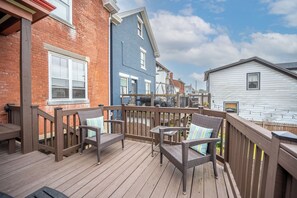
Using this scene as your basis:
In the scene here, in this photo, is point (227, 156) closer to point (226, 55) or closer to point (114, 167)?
point (114, 167)

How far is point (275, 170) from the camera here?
0.91 metres

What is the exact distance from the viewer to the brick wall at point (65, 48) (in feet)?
12.3

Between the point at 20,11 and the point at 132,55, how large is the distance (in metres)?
6.75

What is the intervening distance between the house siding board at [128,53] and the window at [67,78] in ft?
6.07

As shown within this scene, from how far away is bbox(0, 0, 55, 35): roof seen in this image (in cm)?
269

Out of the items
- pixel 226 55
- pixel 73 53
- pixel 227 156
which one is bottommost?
pixel 227 156

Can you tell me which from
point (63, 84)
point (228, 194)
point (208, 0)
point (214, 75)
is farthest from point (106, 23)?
point (214, 75)

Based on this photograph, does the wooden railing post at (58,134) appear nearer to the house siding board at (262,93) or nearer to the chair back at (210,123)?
the chair back at (210,123)

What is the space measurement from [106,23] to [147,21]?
5.21 meters

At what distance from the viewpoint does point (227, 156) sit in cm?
250

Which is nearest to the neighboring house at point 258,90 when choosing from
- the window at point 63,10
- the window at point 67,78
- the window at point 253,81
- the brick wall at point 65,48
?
the window at point 253,81

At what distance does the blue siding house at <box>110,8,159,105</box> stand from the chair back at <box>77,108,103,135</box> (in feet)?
12.6

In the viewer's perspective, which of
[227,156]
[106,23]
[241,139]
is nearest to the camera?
[241,139]

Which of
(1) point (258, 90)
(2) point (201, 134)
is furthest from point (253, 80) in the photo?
(2) point (201, 134)
